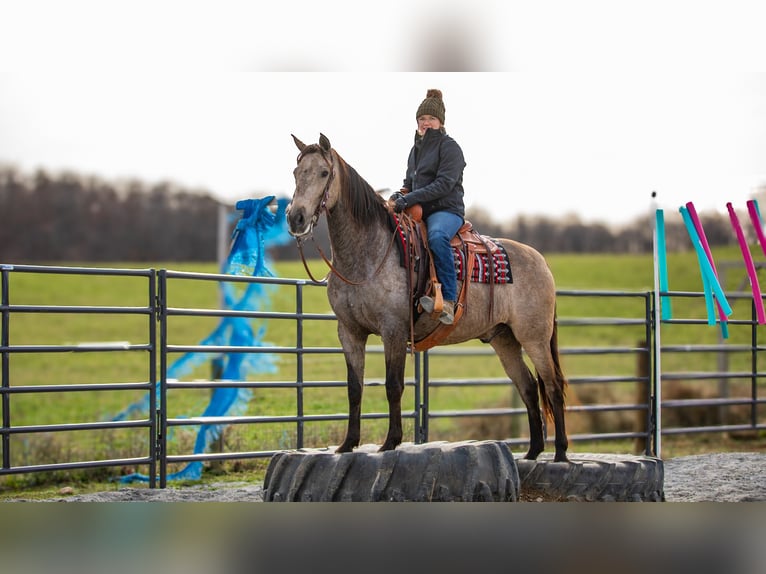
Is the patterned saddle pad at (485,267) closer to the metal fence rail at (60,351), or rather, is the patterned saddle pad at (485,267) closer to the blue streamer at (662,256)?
the blue streamer at (662,256)

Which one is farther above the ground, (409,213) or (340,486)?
(409,213)

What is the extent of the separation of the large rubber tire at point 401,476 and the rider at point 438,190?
2.06 ft

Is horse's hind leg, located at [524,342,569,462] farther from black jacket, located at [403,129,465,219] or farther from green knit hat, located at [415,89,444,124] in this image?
green knit hat, located at [415,89,444,124]

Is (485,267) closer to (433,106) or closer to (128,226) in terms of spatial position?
(433,106)

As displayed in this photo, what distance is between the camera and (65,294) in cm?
→ 1809

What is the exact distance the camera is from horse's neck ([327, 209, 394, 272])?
12.8 ft

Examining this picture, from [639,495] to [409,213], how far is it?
1793 millimetres

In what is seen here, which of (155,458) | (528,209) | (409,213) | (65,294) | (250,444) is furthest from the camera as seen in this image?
(65,294)

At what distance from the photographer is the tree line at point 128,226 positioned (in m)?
11.2

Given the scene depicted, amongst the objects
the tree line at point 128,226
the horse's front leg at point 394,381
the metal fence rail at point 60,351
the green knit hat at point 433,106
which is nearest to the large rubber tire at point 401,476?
the horse's front leg at point 394,381

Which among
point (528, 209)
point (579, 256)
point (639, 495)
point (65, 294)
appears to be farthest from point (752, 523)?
point (65, 294)

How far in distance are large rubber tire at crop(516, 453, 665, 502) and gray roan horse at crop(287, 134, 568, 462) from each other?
0.17 meters

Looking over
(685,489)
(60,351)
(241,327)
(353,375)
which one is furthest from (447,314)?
(241,327)

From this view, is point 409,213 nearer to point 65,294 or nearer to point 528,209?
point 528,209
